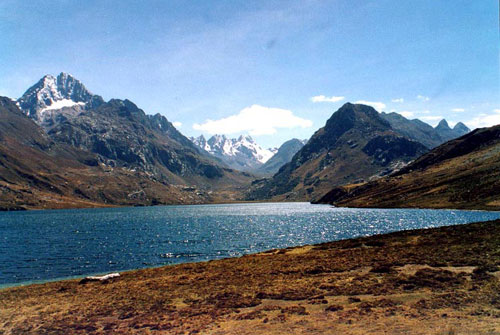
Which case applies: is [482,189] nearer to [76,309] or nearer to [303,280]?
[303,280]

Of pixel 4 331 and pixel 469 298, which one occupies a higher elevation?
pixel 469 298

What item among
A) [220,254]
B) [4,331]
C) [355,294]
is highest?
[355,294]

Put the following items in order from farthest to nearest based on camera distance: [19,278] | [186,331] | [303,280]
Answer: [19,278] < [303,280] < [186,331]

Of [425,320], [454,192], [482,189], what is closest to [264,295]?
[425,320]

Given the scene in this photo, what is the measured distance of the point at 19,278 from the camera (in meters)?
59.8

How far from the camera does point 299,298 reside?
30.1 m

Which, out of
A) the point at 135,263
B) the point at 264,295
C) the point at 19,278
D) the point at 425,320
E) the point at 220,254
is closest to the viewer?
the point at 425,320

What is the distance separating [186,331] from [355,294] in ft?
51.3

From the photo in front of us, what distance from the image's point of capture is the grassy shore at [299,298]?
76.5 ft

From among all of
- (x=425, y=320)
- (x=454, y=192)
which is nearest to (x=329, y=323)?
(x=425, y=320)

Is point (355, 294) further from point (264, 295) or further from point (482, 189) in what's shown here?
point (482, 189)

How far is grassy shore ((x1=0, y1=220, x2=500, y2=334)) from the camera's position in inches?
918

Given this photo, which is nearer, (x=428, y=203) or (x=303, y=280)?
(x=303, y=280)

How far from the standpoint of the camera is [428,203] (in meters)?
189
